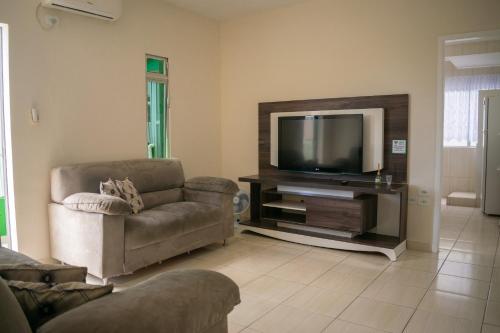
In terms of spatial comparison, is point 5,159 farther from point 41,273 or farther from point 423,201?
point 423,201

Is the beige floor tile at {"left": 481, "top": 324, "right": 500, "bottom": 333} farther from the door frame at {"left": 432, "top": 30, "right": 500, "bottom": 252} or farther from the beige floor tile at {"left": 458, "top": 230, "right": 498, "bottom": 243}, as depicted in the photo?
the beige floor tile at {"left": 458, "top": 230, "right": 498, "bottom": 243}

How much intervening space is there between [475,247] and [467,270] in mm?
868

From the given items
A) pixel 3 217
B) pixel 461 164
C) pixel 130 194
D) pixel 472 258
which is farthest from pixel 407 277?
pixel 461 164

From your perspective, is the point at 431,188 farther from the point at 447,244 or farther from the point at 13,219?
the point at 13,219

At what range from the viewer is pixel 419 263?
3920 mm

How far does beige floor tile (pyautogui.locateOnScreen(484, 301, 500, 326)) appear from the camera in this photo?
107 inches

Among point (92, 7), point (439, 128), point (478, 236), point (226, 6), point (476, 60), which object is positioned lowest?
point (478, 236)

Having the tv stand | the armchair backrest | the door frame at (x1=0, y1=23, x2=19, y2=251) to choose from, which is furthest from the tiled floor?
the door frame at (x1=0, y1=23, x2=19, y2=251)

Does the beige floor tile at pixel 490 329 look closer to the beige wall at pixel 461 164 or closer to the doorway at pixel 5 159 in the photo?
the doorway at pixel 5 159

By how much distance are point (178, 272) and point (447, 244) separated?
3891 mm

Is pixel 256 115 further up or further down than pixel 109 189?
further up

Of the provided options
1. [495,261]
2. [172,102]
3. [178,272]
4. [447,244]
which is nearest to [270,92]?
[172,102]

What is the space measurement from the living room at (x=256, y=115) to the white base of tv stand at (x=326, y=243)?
0.10ft

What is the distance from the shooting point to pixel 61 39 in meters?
3.83
